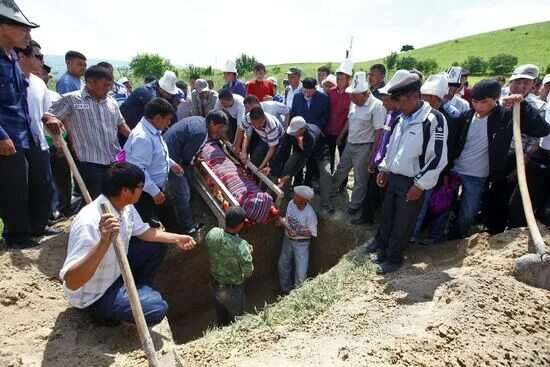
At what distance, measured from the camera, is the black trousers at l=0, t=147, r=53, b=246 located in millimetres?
3623

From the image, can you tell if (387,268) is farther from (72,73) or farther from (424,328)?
(72,73)

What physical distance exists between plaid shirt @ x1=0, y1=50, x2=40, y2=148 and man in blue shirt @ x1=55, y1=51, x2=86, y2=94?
1387 mm

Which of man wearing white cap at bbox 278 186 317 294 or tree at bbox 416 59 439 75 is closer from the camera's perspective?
man wearing white cap at bbox 278 186 317 294

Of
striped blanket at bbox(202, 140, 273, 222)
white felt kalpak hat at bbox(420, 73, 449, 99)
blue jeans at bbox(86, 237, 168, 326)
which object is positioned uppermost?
white felt kalpak hat at bbox(420, 73, 449, 99)

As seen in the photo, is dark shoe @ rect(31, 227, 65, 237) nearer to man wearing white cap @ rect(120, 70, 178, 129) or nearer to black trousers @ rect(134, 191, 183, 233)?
black trousers @ rect(134, 191, 183, 233)

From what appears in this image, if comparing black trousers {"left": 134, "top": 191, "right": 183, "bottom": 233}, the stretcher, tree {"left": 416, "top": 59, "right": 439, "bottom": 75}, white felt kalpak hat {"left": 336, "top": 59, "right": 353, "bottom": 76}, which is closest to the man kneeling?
black trousers {"left": 134, "top": 191, "right": 183, "bottom": 233}

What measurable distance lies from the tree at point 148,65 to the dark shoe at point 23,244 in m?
34.1

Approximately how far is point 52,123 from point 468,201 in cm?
458

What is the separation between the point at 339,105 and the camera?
5.75 m

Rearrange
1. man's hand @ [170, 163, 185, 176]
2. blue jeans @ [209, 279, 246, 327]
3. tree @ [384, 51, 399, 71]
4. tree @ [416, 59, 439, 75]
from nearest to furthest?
1. blue jeans @ [209, 279, 246, 327]
2. man's hand @ [170, 163, 185, 176]
3. tree @ [416, 59, 439, 75]
4. tree @ [384, 51, 399, 71]

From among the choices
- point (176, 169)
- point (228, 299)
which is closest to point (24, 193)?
point (176, 169)

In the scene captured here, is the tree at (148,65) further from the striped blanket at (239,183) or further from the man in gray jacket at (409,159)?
the man in gray jacket at (409,159)

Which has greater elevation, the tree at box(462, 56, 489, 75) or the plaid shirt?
the tree at box(462, 56, 489, 75)

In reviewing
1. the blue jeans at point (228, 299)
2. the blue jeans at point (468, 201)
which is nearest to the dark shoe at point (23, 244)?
the blue jeans at point (228, 299)
